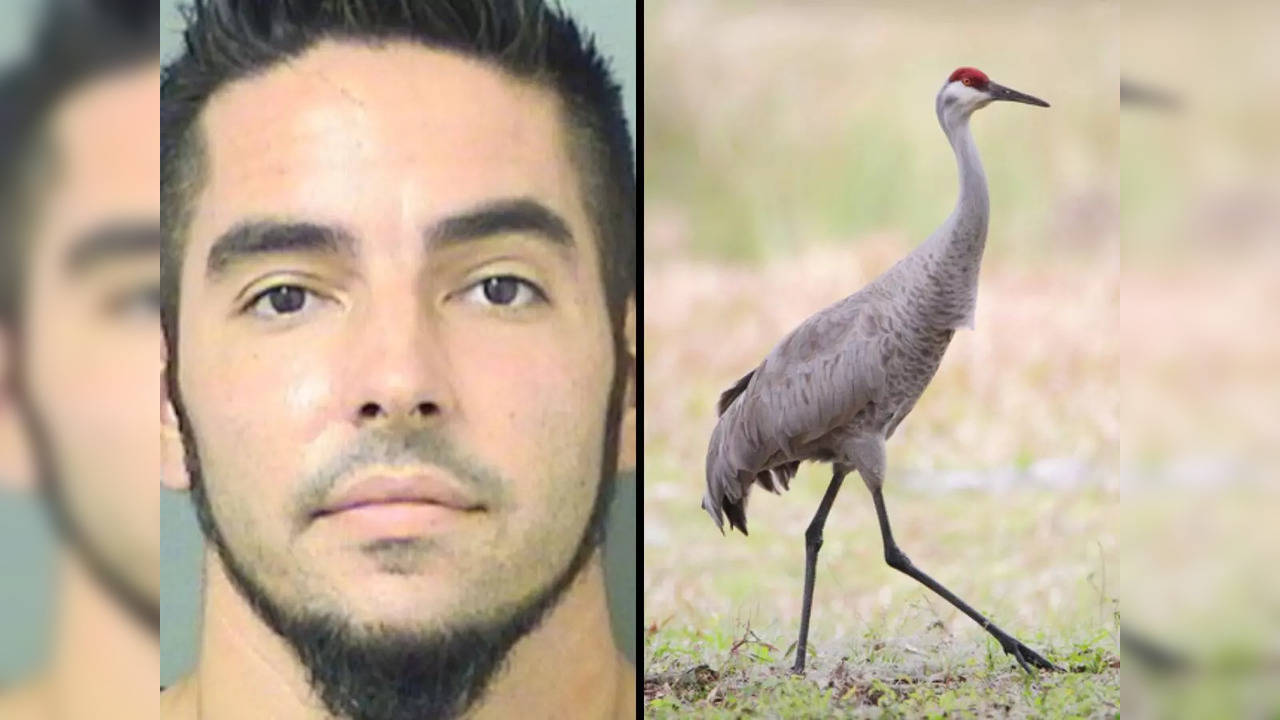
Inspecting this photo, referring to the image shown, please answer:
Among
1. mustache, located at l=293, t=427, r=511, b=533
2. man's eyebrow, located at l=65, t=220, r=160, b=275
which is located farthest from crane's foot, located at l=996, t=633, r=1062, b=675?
man's eyebrow, located at l=65, t=220, r=160, b=275

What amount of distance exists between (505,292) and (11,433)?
1241 mm

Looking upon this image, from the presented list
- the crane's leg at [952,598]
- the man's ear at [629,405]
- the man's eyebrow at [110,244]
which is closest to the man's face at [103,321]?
the man's eyebrow at [110,244]

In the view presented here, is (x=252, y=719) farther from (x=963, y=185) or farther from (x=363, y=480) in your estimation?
(x=963, y=185)

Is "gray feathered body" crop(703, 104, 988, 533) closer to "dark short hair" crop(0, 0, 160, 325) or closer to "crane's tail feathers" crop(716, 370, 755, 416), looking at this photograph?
"crane's tail feathers" crop(716, 370, 755, 416)

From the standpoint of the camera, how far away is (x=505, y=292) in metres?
3.79

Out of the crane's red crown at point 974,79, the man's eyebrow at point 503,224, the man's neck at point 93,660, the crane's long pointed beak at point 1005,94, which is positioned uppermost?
the crane's red crown at point 974,79

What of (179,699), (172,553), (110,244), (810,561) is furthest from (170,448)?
(810,561)

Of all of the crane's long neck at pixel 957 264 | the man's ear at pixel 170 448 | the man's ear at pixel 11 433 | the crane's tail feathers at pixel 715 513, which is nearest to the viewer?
the man's ear at pixel 11 433

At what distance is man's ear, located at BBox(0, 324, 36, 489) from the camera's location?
3.63 meters

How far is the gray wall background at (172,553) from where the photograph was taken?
365cm

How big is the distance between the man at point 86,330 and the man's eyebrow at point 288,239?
234 mm

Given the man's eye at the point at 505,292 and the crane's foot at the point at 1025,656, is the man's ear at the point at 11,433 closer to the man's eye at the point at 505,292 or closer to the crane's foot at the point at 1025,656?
the man's eye at the point at 505,292

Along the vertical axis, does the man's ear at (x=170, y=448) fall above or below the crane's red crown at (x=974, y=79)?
below

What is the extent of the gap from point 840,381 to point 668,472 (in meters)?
0.84
